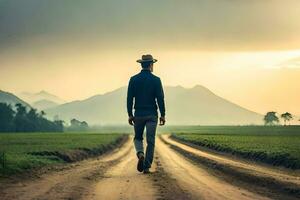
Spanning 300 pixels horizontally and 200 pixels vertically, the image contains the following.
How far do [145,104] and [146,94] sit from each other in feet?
1.02

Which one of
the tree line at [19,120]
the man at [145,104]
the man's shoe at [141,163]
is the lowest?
the man's shoe at [141,163]

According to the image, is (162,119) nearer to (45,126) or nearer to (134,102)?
(134,102)

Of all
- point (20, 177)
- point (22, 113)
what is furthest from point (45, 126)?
point (20, 177)

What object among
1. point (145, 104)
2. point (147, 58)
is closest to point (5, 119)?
point (147, 58)

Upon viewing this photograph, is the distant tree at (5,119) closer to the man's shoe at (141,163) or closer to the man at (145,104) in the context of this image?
the man's shoe at (141,163)

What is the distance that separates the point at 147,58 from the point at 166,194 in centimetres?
571

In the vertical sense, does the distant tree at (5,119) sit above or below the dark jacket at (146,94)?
above

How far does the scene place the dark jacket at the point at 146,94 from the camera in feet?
51.2

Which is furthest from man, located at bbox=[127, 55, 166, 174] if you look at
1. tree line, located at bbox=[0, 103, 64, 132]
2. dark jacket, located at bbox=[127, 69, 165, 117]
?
tree line, located at bbox=[0, 103, 64, 132]

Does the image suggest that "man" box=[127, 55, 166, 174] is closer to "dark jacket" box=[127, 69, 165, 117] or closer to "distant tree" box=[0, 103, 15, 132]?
"dark jacket" box=[127, 69, 165, 117]

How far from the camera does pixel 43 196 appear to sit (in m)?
11.0

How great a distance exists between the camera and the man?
1557 centimetres

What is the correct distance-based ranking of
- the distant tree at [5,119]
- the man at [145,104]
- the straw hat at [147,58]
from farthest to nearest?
the distant tree at [5,119] → the straw hat at [147,58] → the man at [145,104]

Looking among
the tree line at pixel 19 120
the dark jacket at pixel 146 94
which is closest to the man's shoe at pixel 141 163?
the dark jacket at pixel 146 94
